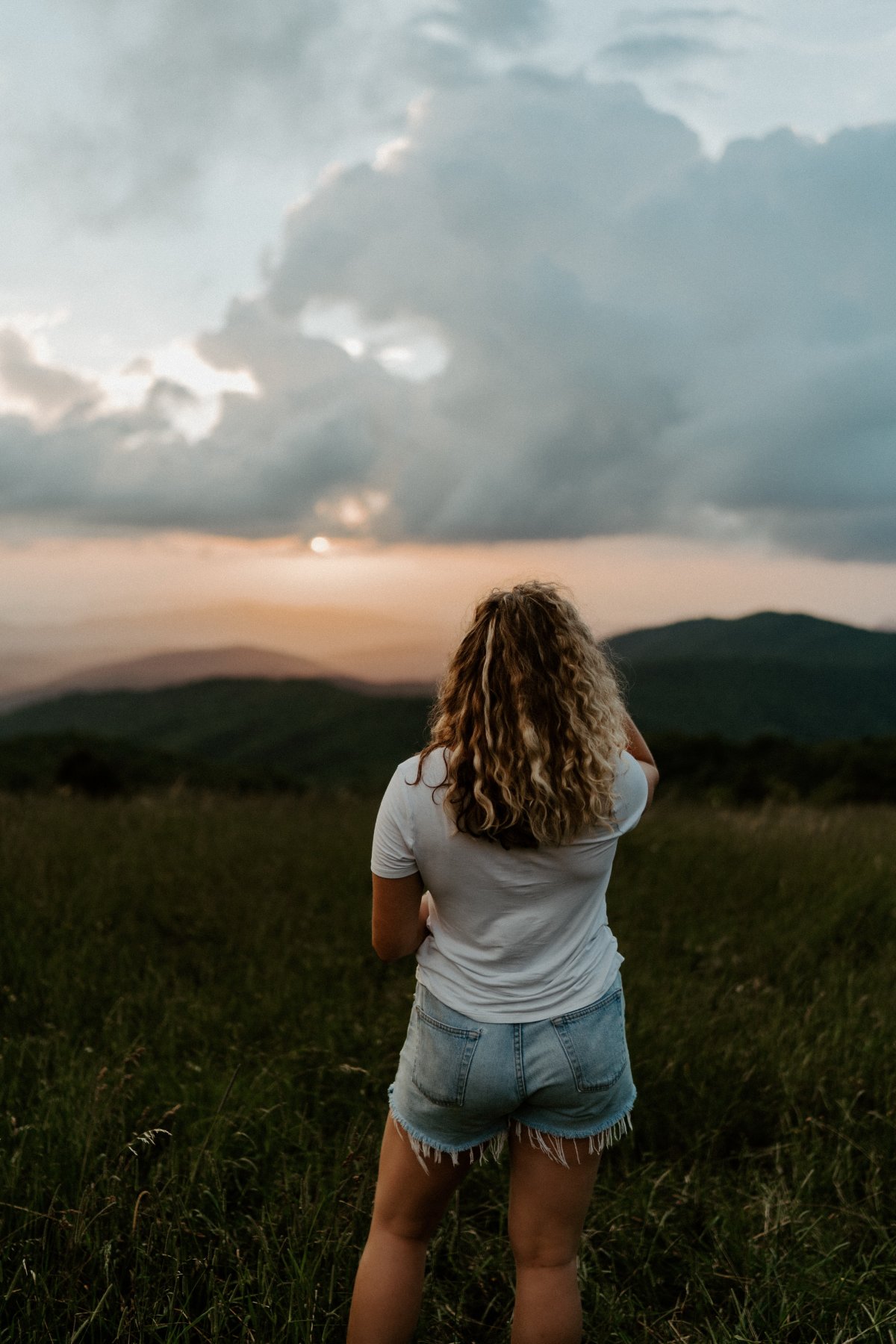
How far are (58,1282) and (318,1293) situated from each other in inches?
25.0

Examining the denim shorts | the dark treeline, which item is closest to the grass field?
the denim shorts

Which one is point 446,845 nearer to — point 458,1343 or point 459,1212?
point 458,1343

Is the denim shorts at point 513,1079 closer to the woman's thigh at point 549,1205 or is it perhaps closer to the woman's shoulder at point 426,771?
the woman's thigh at point 549,1205

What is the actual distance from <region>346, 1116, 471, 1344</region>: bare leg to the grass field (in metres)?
0.26

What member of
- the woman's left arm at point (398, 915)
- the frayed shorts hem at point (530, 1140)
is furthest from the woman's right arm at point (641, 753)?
the frayed shorts hem at point (530, 1140)

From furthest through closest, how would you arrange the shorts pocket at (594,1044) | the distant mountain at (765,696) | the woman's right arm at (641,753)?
1. the distant mountain at (765,696)
2. the woman's right arm at (641,753)
3. the shorts pocket at (594,1044)

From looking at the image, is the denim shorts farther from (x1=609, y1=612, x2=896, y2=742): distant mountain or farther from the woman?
(x1=609, y1=612, x2=896, y2=742): distant mountain

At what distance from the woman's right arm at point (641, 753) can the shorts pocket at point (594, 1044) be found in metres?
0.49

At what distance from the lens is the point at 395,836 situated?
194 centimetres

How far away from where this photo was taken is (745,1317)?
231 cm

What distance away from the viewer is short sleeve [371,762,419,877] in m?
1.93

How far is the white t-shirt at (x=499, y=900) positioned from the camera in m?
1.94

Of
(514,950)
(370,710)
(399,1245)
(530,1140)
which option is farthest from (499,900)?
(370,710)

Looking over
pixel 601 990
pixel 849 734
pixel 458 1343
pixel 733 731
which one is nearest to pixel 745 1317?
pixel 458 1343
